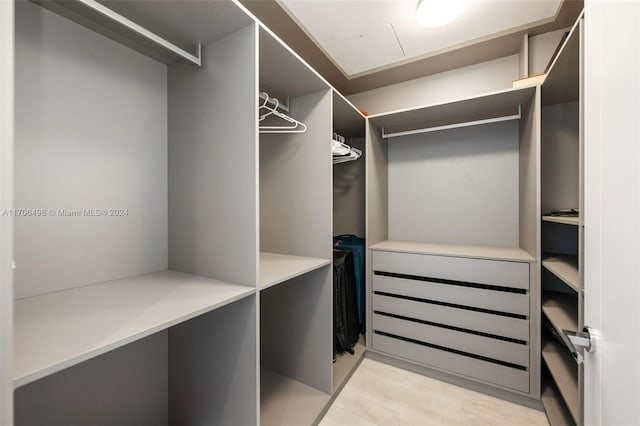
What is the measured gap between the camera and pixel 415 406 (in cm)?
160

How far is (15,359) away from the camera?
0.57 metres

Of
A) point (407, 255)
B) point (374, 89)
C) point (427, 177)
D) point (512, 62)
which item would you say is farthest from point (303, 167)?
point (512, 62)

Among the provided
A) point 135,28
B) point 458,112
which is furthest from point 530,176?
point 135,28

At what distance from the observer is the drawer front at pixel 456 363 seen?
63.9 inches

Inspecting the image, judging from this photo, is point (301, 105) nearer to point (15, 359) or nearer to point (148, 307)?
point (148, 307)

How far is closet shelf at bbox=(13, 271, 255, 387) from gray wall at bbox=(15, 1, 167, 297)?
4.2 inches

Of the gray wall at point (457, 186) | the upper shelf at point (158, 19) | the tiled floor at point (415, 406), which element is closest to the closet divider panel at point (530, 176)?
the gray wall at point (457, 186)

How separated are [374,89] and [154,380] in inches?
113

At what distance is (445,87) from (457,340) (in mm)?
2081

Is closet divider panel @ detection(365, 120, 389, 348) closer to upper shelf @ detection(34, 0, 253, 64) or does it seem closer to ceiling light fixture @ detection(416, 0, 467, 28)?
ceiling light fixture @ detection(416, 0, 467, 28)

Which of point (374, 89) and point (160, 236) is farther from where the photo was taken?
point (374, 89)

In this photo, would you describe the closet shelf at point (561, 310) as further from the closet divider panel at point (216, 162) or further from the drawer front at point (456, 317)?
the closet divider panel at point (216, 162)

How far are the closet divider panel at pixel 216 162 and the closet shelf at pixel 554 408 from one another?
1.83 metres

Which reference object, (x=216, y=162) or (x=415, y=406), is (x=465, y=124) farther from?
(x=415, y=406)
